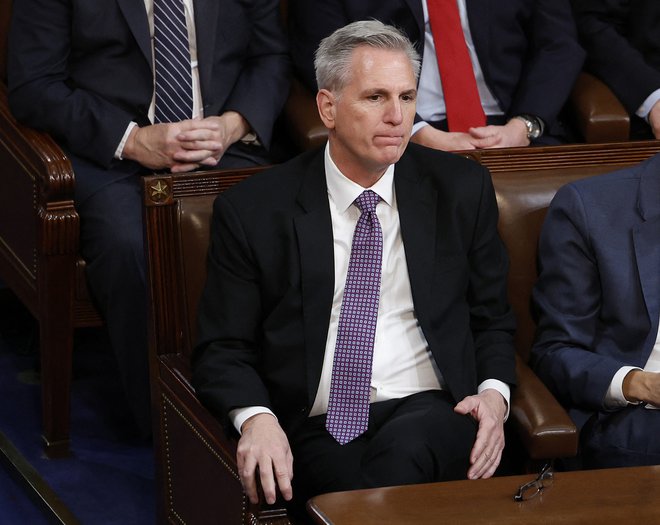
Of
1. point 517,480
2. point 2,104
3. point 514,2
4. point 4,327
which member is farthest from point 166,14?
point 517,480

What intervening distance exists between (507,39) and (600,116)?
0.32 metres

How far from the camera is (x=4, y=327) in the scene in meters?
3.74

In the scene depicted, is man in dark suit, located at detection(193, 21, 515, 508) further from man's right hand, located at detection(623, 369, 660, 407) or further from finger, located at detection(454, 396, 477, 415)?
man's right hand, located at detection(623, 369, 660, 407)

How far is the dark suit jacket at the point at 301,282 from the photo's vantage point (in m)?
2.31

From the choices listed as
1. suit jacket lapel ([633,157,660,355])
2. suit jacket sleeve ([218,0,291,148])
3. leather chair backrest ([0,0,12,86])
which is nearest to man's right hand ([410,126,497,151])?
suit jacket sleeve ([218,0,291,148])

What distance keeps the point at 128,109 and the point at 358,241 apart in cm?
98

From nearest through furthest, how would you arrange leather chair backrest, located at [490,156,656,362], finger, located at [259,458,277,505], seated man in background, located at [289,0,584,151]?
1. finger, located at [259,458,277,505]
2. leather chair backrest, located at [490,156,656,362]
3. seated man in background, located at [289,0,584,151]

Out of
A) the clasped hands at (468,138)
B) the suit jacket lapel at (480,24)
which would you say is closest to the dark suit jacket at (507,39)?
the suit jacket lapel at (480,24)

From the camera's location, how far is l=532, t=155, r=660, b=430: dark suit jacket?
2.44m

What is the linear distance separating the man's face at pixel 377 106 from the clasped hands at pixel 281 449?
47 centimetres

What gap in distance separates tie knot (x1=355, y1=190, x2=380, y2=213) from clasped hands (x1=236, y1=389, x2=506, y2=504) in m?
0.39

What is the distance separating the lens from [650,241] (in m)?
2.46

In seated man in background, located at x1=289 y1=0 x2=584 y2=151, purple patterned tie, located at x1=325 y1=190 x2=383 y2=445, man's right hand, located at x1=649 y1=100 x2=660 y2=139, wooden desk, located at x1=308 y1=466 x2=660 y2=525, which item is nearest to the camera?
wooden desk, located at x1=308 y1=466 x2=660 y2=525

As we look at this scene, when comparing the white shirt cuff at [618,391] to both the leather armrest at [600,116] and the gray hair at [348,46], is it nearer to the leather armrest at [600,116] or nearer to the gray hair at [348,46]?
the gray hair at [348,46]
